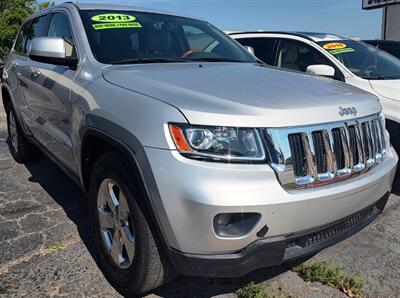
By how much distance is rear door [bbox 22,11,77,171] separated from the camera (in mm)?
3316

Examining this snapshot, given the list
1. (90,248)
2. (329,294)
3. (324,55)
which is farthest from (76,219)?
(324,55)

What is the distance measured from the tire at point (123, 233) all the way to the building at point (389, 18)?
2004 centimetres

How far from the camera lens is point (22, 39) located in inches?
208

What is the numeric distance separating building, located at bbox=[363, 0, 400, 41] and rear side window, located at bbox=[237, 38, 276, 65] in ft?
52.4

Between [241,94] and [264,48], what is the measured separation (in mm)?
3866


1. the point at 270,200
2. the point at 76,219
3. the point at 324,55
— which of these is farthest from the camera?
the point at 324,55

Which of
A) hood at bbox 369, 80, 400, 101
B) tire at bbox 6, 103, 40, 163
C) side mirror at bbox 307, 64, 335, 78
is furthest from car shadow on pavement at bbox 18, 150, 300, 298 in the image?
side mirror at bbox 307, 64, 335, 78

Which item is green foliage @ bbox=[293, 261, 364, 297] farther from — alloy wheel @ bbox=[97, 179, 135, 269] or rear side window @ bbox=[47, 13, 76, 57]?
rear side window @ bbox=[47, 13, 76, 57]

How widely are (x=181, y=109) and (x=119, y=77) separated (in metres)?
0.74

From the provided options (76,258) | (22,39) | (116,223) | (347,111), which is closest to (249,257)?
(116,223)

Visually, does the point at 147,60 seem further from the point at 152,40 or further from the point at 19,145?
the point at 19,145

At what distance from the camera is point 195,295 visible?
275cm

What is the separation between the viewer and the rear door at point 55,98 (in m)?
3.32

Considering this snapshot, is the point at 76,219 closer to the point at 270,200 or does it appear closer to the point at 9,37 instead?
the point at 270,200
